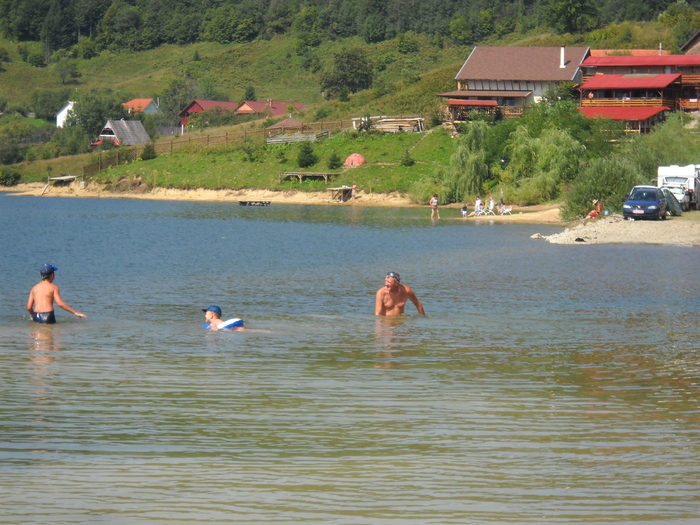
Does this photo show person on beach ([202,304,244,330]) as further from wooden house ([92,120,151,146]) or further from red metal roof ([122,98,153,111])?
red metal roof ([122,98,153,111])

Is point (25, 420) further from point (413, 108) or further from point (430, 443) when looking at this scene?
point (413, 108)

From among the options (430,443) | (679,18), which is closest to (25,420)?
(430,443)

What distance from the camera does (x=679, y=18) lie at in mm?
115625

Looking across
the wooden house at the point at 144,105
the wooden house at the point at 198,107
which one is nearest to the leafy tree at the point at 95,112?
the wooden house at the point at 198,107

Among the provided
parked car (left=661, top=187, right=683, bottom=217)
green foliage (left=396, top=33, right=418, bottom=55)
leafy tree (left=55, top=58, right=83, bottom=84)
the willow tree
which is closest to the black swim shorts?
parked car (left=661, top=187, right=683, bottom=217)

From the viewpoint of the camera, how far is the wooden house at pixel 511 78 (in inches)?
3558

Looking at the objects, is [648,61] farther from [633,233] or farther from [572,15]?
[633,233]

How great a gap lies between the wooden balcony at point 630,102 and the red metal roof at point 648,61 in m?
4.57

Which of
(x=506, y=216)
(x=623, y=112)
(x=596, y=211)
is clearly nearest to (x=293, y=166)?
(x=506, y=216)

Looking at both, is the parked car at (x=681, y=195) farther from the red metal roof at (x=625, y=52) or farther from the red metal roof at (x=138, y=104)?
the red metal roof at (x=138, y=104)

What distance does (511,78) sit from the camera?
92.3 metres

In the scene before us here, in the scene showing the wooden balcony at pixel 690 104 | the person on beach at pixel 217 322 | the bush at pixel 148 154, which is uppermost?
the wooden balcony at pixel 690 104

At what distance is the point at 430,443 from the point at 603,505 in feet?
8.12

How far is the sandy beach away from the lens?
1690 inches
